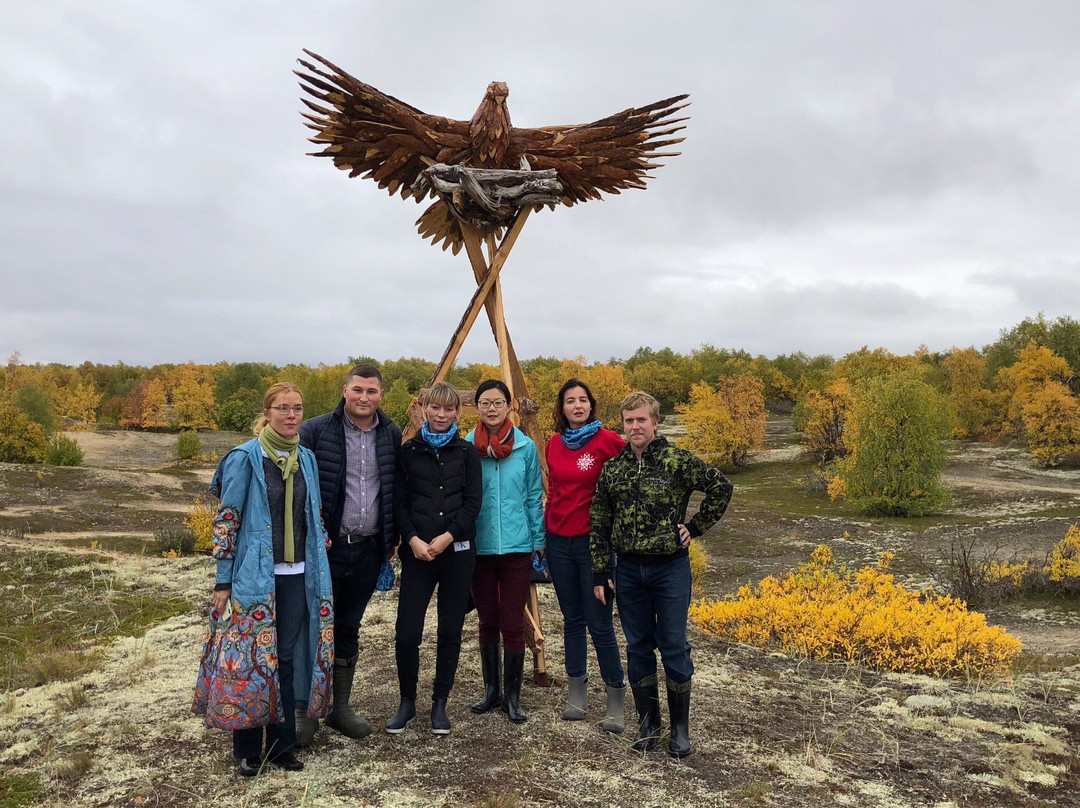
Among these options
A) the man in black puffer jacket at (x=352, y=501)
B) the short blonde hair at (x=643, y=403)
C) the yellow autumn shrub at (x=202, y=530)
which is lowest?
the yellow autumn shrub at (x=202, y=530)

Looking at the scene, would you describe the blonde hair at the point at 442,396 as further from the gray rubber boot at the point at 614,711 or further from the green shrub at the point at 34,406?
the green shrub at the point at 34,406

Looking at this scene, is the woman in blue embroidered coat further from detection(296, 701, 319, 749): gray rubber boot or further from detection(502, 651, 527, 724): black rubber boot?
detection(502, 651, 527, 724): black rubber boot

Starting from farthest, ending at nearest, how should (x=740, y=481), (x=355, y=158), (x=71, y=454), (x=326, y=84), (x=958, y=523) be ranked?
(x=740, y=481) → (x=71, y=454) → (x=958, y=523) → (x=355, y=158) → (x=326, y=84)

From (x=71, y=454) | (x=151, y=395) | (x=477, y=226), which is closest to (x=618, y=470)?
(x=477, y=226)

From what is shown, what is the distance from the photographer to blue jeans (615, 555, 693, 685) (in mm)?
3898

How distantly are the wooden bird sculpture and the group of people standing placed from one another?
1.70 metres

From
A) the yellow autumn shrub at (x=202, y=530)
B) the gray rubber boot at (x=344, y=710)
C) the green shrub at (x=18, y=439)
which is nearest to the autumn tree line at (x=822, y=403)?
the green shrub at (x=18, y=439)

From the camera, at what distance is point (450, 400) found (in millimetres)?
4059

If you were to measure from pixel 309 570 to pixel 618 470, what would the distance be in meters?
1.71

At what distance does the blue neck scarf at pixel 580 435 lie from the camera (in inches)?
166

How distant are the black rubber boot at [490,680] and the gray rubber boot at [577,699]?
45 centimetres

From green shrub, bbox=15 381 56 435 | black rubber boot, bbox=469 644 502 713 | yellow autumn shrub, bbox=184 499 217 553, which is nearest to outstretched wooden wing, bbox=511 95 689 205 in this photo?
black rubber boot, bbox=469 644 502 713

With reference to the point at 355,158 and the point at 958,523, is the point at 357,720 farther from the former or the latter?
the point at 958,523

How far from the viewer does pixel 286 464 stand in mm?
Answer: 3652
